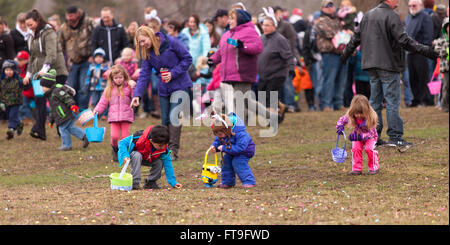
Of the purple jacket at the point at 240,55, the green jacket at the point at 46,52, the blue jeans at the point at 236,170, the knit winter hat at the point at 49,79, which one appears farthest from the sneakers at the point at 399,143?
the green jacket at the point at 46,52

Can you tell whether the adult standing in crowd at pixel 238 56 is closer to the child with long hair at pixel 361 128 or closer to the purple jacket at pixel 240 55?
the purple jacket at pixel 240 55

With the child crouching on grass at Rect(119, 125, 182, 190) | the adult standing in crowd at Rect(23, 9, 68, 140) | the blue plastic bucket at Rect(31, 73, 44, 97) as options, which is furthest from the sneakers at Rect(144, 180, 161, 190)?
the blue plastic bucket at Rect(31, 73, 44, 97)

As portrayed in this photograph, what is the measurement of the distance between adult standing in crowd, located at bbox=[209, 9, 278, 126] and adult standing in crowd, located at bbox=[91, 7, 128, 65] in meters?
4.24

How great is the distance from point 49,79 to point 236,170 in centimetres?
573

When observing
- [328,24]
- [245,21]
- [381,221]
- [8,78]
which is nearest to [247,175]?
[381,221]

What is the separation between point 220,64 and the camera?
1299cm

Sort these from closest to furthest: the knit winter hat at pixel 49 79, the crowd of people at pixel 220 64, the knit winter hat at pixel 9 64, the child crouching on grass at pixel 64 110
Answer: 1. the crowd of people at pixel 220 64
2. the child crouching on grass at pixel 64 110
3. the knit winter hat at pixel 49 79
4. the knit winter hat at pixel 9 64

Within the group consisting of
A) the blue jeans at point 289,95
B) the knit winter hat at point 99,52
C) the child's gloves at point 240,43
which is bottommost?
the blue jeans at point 289,95

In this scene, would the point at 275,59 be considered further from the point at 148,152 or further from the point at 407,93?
the point at 148,152

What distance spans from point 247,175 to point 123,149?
147 centimetres

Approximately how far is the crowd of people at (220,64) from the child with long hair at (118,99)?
15 millimetres

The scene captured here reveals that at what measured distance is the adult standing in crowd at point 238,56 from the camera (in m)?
12.2

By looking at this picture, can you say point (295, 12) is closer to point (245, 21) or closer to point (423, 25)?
point (423, 25)

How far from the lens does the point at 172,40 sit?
11.1 m
